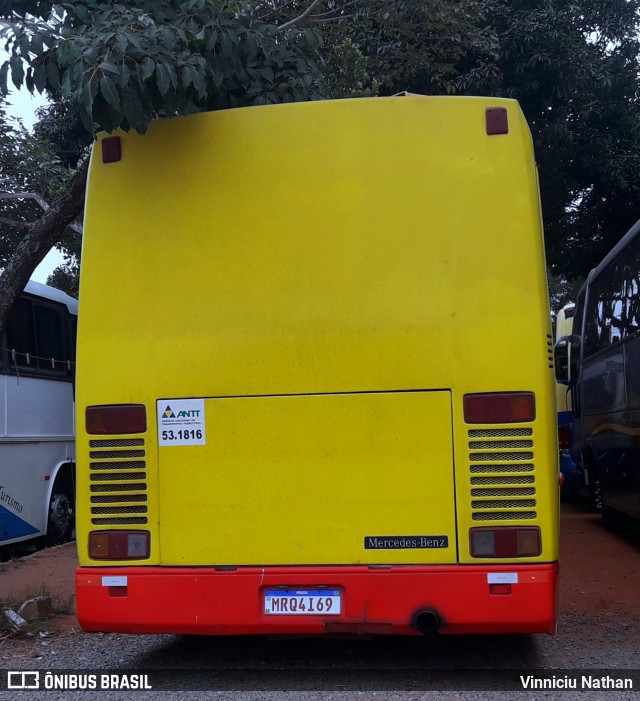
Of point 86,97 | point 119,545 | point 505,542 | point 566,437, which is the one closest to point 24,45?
point 86,97

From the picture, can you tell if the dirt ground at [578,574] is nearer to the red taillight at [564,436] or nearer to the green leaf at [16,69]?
the red taillight at [564,436]

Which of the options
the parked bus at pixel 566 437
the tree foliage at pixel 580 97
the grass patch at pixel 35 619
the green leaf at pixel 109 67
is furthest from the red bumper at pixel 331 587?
the parked bus at pixel 566 437

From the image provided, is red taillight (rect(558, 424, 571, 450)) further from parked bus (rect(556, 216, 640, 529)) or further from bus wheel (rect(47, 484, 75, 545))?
bus wheel (rect(47, 484, 75, 545))

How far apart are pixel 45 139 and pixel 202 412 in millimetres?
9505

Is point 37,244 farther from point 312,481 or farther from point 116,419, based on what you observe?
point 312,481


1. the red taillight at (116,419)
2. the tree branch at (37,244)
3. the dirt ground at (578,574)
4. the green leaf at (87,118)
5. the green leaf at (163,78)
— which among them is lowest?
the dirt ground at (578,574)

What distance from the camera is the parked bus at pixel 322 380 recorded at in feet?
15.6

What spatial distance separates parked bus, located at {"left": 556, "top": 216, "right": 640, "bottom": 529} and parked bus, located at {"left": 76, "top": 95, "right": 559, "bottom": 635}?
3019mm

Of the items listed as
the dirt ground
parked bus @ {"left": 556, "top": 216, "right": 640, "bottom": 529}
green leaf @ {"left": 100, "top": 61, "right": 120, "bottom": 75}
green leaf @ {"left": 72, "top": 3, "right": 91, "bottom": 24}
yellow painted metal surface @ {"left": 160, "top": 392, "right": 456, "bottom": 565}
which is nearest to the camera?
yellow painted metal surface @ {"left": 160, "top": 392, "right": 456, "bottom": 565}

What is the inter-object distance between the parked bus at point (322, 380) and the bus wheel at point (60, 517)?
7031mm

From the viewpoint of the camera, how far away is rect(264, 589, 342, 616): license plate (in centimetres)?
476

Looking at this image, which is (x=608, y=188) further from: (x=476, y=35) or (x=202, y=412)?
→ (x=202, y=412)

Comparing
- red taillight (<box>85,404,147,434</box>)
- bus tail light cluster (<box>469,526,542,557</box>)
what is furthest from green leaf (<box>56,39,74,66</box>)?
bus tail light cluster (<box>469,526,542,557</box>)

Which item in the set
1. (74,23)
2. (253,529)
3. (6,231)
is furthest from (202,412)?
(6,231)
